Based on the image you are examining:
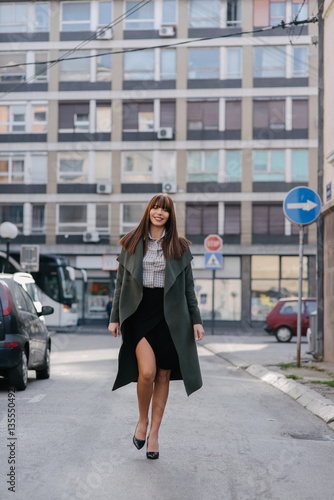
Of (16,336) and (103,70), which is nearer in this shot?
(16,336)

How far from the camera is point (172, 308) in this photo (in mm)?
5316

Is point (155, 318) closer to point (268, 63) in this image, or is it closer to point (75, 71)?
point (268, 63)

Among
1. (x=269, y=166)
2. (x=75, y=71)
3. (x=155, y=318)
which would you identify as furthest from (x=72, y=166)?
(x=155, y=318)

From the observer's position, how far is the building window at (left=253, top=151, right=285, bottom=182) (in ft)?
136

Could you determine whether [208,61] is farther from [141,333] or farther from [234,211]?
[141,333]

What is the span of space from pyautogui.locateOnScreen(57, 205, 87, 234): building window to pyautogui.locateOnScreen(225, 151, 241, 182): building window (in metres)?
8.27

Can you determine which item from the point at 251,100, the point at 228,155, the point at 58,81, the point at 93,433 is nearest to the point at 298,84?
the point at 251,100

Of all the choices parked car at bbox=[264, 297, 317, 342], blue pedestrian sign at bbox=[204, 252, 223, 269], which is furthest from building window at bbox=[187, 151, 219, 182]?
blue pedestrian sign at bbox=[204, 252, 223, 269]

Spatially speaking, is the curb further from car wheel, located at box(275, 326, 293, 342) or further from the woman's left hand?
car wheel, located at box(275, 326, 293, 342)

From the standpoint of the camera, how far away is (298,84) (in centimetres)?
→ 4147

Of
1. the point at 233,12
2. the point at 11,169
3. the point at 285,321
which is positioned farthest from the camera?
the point at 11,169

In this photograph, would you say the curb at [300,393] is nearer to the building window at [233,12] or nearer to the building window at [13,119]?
the building window at [233,12]

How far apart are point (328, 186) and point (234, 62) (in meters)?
29.1

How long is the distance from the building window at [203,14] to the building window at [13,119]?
10815 mm
